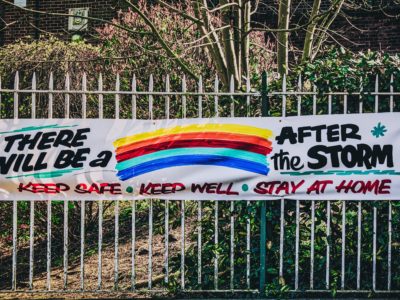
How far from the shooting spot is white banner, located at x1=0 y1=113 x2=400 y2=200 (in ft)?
18.7

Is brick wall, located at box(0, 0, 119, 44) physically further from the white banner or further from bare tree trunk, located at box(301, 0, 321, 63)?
the white banner

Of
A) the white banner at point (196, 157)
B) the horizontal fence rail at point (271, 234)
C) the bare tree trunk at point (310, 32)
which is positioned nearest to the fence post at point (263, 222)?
the horizontal fence rail at point (271, 234)

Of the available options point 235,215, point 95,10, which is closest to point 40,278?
point 235,215

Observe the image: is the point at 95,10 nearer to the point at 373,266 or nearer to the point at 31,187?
the point at 31,187

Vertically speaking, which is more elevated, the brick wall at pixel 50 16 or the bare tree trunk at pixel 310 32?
the brick wall at pixel 50 16

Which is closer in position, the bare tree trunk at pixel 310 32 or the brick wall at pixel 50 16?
the bare tree trunk at pixel 310 32

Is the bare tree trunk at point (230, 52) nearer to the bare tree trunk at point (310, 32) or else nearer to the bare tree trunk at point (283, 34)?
the bare tree trunk at point (283, 34)

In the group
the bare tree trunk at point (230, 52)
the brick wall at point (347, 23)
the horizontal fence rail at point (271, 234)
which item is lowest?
the horizontal fence rail at point (271, 234)

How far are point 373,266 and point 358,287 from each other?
0.81 ft

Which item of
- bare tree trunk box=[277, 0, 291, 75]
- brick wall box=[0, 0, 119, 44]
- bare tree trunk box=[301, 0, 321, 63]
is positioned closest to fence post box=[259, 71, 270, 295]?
bare tree trunk box=[277, 0, 291, 75]

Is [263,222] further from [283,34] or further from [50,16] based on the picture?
[50,16]

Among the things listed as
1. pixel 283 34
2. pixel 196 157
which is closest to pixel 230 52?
pixel 283 34

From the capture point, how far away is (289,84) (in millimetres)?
6016

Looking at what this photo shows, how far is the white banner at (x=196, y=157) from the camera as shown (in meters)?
5.71
